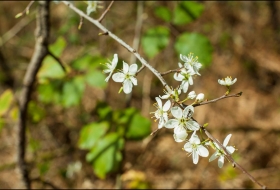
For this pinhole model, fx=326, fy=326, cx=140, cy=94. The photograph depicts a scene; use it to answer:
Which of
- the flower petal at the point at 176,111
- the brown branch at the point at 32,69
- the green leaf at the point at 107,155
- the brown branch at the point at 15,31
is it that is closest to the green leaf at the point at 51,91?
the brown branch at the point at 32,69

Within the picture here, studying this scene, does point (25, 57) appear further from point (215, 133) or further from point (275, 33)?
point (275, 33)

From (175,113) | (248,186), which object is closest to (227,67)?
(248,186)

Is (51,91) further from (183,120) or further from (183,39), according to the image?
(183,120)

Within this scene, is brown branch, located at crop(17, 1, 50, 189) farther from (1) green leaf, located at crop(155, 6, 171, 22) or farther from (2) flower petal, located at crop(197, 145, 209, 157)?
(2) flower petal, located at crop(197, 145, 209, 157)

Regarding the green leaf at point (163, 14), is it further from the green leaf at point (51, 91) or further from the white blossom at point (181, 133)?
the white blossom at point (181, 133)

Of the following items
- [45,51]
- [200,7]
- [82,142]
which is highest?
[200,7]

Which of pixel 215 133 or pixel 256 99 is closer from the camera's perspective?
pixel 215 133
